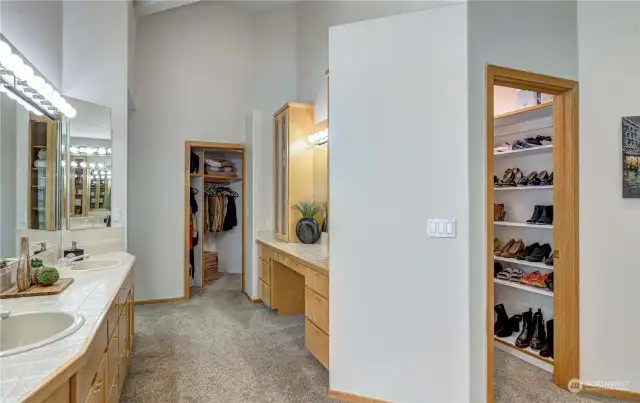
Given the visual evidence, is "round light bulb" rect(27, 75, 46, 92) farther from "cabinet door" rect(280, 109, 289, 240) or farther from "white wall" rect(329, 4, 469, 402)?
"cabinet door" rect(280, 109, 289, 240)

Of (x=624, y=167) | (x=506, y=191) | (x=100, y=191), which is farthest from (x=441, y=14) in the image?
(x=100, y=191)

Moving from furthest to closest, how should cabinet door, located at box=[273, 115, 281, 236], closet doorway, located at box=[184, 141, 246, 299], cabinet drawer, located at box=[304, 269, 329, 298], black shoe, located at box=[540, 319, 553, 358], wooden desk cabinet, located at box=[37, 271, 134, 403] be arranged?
closet doorway, located at box=[184, 141, 246, 299] → cabinet door, located at box=[273, 115, 281, 236] → black shoe, located at box=[540, 319, 553, 358] → cabinet drawer, located at box=[304, 269, 329, 298] → wooden desk cabinet, located at box=[37, 271, 134, 403]

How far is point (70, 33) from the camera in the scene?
3336 mm

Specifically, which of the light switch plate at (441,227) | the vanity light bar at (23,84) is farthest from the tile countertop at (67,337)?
the light switch plate at (441,227)

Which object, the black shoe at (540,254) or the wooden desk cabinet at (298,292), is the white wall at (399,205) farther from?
the black shoe at (540,254)

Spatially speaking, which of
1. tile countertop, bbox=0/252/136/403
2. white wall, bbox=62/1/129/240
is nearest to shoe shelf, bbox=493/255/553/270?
tile countertop, bbox=0/252/136/403

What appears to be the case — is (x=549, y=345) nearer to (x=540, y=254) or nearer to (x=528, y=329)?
(x=528, y=329)

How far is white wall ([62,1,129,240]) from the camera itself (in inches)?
131

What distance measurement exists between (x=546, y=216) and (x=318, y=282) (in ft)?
6.21

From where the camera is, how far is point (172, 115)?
4.70m

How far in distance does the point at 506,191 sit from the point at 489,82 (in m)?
1.62

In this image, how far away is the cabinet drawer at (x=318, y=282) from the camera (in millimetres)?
2615

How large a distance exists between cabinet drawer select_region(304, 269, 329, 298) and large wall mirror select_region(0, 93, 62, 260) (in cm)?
180

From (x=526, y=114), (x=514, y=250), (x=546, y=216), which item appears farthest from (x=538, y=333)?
(x=526, y=114)
